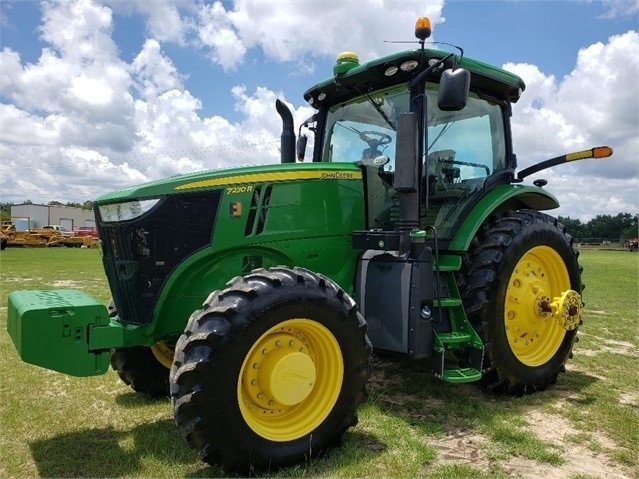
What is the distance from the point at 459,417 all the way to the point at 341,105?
3.03 meters

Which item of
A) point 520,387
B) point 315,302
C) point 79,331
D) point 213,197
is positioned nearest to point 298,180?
point 213,197

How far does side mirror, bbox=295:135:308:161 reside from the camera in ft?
18.7

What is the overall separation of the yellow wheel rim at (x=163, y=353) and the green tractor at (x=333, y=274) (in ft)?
0.04

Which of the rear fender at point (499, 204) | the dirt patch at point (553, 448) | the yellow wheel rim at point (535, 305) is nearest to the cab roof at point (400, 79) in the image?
the rear fender at point (499, 204)

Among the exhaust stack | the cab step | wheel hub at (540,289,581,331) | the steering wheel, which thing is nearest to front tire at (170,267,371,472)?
the cab step

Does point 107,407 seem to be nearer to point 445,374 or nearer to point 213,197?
point 213,197

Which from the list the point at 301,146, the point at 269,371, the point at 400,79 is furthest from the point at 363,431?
the point at 301,146

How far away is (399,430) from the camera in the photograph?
12.8 feet

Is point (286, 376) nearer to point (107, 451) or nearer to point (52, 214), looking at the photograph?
point (107, 451)

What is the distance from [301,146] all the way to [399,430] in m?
3.07

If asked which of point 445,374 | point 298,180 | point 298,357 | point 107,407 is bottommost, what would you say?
point 107,407

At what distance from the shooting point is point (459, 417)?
425 cm

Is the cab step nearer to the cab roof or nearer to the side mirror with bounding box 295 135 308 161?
the cab roof

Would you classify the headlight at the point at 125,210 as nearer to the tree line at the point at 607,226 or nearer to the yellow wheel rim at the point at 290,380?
the yellow wheel rim at the point at 290,380
